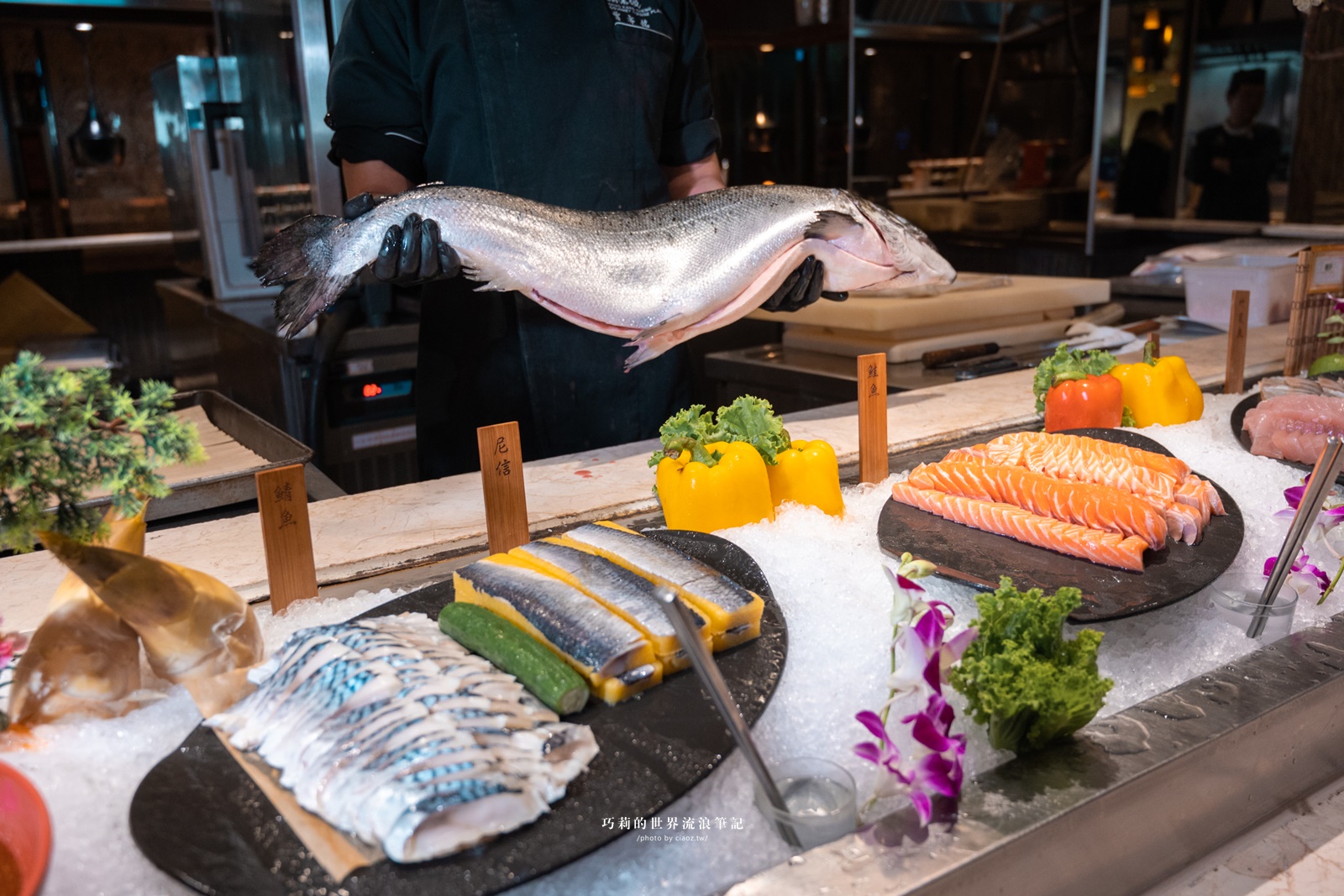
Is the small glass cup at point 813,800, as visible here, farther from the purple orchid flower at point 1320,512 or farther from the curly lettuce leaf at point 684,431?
the purple orchid flower at point 1320,512

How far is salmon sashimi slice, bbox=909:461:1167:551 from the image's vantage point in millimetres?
1278

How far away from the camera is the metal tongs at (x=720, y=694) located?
737mm

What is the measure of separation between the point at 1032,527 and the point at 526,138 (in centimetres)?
138

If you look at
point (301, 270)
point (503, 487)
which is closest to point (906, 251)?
point (503, 487)

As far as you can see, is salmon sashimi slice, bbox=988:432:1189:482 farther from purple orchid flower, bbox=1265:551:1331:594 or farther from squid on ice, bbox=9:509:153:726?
squid on ice, bbox=9:509:153:726

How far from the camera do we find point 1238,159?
650 cm

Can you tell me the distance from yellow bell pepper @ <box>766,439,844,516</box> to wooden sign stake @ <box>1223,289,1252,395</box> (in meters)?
1.21

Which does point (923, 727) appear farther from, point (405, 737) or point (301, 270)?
point (301, 270)

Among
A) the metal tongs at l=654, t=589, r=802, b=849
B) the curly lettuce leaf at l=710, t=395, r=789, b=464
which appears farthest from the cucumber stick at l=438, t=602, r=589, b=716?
the curly lettuce leaf at l=710, t=395, r=789, b=464

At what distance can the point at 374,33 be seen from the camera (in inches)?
79.3

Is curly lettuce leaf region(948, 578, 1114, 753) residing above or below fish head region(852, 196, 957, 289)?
below

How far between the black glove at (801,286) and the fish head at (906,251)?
14cm

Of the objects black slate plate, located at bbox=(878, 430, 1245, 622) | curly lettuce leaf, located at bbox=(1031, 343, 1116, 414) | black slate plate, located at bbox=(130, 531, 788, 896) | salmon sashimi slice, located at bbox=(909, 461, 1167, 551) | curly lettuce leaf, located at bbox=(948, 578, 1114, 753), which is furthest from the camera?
curly lettuce leaf, located at bbox=(1031, 343, 1116, 414)

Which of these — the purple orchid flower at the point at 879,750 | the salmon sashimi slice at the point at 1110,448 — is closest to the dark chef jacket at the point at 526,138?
the salmon sashimi slice at the point at 1110,448
